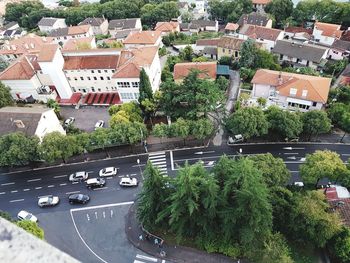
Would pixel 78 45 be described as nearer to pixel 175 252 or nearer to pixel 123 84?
pixel 123 84

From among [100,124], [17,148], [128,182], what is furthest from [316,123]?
[17,148]

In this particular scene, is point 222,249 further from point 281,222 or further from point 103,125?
point 103,125

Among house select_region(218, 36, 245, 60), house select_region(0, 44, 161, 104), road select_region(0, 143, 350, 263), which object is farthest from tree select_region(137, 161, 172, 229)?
house select_region(218, 36, 245, 60)

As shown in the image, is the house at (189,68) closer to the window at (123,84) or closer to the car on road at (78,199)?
the window at (123,84)

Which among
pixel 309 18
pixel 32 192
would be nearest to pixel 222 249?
pixel 32 192

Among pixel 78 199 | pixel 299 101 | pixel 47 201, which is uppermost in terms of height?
pixel 299 101

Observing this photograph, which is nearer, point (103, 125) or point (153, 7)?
point (103, 125)
